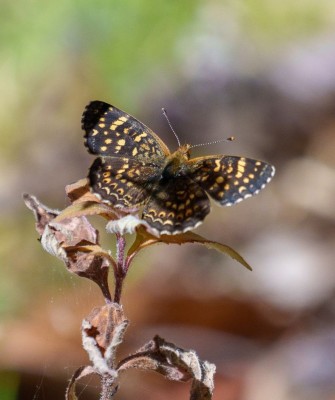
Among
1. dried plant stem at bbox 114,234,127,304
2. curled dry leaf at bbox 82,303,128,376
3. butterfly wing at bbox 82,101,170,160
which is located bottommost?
curled dry leaf at bbox 82,303,128,376

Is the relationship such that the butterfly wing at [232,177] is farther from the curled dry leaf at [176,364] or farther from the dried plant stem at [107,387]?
the dried plant stem at [107,387]

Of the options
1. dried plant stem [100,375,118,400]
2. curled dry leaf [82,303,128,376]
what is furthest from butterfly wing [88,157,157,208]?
dried plant stem [100,375,118,400]

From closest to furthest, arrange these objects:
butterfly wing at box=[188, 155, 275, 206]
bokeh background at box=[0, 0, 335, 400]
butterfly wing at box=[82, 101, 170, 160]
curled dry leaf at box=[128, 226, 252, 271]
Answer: curled dry leaf at box=[128, 226, 252, 271], butterfly wing at box=[188, 155, 275, 206], butterfly wing at box=[82, 101, 170, 160], bokeh background at box=[0, 0, 335, 400]

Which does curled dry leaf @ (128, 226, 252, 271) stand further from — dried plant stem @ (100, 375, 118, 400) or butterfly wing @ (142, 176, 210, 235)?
dried plant stem @ (100, 375, 118, 400)

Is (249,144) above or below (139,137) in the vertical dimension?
below

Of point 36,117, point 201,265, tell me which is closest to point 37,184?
point 36,117

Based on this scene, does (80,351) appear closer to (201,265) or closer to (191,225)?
(201,265)

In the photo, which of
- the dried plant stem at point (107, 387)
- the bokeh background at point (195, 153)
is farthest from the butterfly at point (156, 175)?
the bokeh background at point (195, 153)
